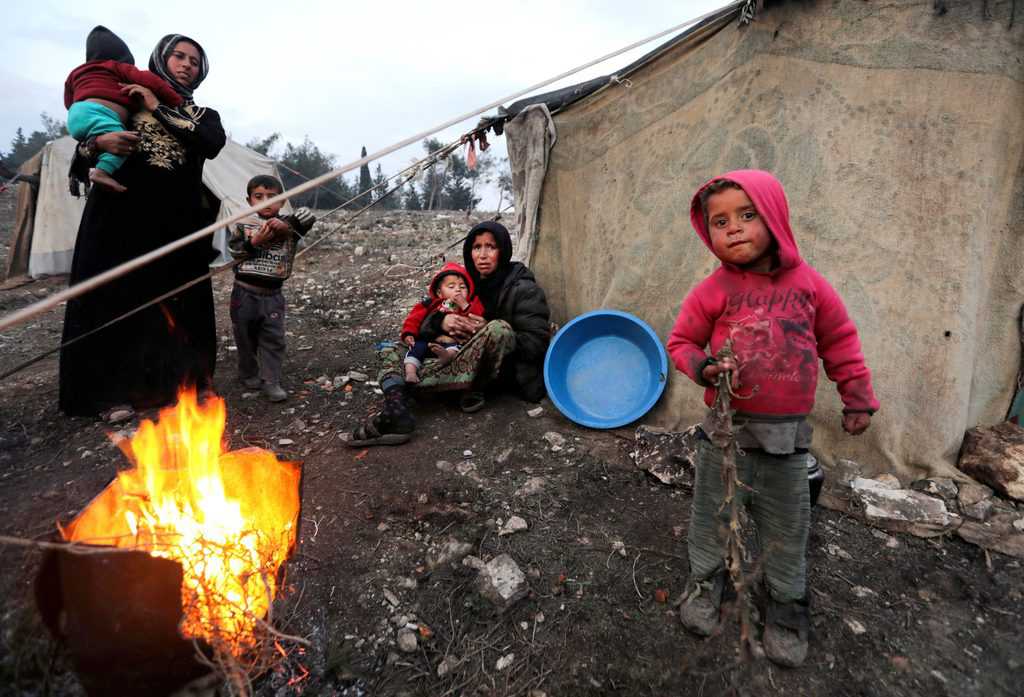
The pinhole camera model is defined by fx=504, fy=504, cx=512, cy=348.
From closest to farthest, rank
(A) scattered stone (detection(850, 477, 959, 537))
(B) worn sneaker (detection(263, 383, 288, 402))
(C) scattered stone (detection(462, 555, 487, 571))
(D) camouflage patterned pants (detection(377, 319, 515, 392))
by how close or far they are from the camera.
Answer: (C) scattered stone (detection(462, 555, 487, 571)) → (A) scattered stone (detection(850, 477, 959, 537)) → (D) camouflage patterned pants (detection(377, 319, 515, 392)) → (B) worn sneaker (detection(263, 383, 288, 402))

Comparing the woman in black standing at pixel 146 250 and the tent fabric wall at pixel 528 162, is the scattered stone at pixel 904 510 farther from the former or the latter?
the woman in black standing at pixel 146 250

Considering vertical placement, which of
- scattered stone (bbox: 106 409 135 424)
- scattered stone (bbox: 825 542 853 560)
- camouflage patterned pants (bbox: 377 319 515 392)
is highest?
camouflage patterned pants (bbox: 377 319 515 392)

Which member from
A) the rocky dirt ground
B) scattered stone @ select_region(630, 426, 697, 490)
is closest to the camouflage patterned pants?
the rocky dirt ground

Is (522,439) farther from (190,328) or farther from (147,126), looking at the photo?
(147,126)

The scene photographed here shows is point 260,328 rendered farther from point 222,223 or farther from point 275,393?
point 222,223

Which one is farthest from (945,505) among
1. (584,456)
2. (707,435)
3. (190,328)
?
(190,328)

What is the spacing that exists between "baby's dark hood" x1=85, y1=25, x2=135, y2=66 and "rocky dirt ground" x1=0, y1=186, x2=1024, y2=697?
87.9 inches

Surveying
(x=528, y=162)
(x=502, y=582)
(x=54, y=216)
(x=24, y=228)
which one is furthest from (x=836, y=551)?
(x=24, y=228)

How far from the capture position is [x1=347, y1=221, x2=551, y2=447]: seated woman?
10.9 feet

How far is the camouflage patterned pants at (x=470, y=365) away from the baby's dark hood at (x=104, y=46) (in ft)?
7.80

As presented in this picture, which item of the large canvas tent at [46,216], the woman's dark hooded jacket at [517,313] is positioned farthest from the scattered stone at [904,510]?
the large canvas tent at [46,216]

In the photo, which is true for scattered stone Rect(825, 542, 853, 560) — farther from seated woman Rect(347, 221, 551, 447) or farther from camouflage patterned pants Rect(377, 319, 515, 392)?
camouflage patterned pants Rect(377, 319, 515, 392)

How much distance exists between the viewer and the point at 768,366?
159 centimetres

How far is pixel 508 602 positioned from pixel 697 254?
2.26 meters
